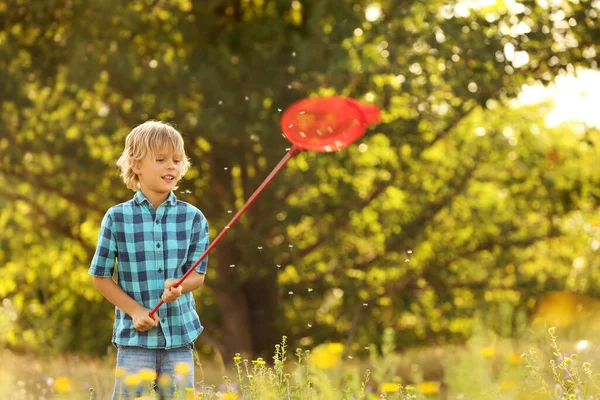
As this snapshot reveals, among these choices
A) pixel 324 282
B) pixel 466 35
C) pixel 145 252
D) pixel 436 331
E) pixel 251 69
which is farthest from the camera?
pixel 436 331

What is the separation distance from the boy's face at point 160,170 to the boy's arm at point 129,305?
13.8 inches

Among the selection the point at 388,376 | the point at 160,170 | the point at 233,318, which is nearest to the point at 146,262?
the point at 160,170

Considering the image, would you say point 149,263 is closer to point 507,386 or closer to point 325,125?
point 325,125

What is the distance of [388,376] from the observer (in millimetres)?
2779

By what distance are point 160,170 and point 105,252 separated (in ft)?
1.09

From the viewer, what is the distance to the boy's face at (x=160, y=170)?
274cm

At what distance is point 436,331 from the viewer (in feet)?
25.0

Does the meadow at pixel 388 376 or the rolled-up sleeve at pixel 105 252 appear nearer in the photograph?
the meadow at pixel 388 376

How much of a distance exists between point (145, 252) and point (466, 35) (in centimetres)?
356

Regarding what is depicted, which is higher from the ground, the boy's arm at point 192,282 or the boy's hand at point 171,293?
the boy's arm at point 192,282

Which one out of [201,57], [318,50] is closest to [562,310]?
[318,50]

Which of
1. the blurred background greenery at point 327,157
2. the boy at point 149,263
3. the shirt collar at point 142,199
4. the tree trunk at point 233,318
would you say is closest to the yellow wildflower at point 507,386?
the boy at point 149,263

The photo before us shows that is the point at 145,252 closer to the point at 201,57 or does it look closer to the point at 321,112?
the point at 321,112

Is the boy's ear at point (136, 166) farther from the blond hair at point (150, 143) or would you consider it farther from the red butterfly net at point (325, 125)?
the red butterfly net at point (325, 125)
